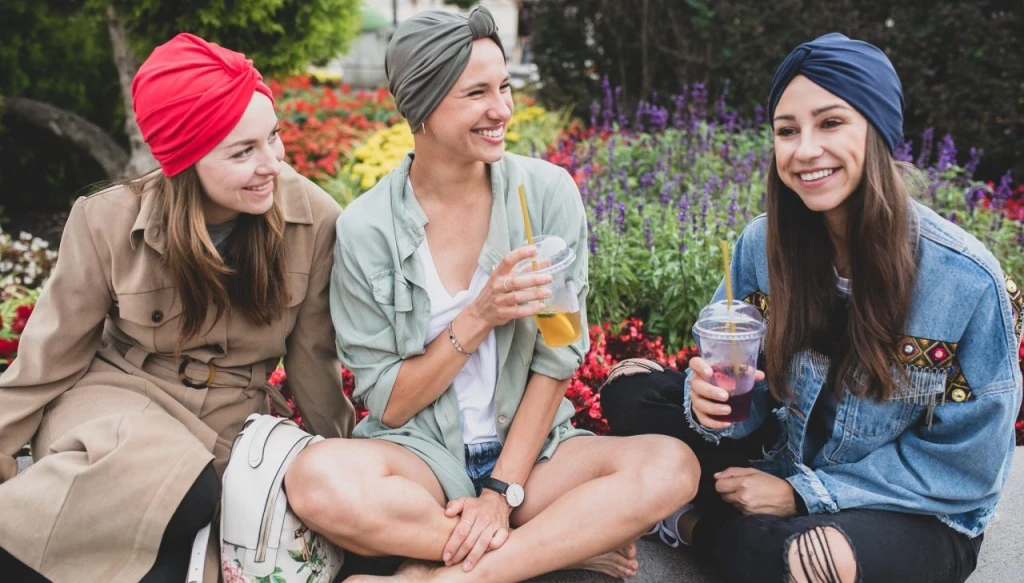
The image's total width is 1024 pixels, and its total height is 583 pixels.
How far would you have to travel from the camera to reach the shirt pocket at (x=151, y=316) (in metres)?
2.60

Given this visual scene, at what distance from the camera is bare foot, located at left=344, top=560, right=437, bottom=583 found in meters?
2.43

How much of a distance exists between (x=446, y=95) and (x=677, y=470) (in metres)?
1.19

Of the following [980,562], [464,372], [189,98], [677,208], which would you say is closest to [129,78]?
[677,208]

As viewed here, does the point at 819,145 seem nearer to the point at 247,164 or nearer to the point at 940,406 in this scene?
the point at 940,406

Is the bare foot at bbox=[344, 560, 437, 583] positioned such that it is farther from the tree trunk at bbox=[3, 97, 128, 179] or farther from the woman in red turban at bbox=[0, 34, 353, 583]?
the tree trunk at bbox=[3, 97, 128, 179]

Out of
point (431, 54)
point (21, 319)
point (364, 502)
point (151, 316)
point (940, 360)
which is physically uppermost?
point (431, 54)

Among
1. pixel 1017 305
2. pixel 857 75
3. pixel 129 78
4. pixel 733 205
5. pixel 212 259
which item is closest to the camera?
pixel 857 75

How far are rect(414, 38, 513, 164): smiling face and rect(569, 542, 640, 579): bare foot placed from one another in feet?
3.80

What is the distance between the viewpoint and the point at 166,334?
8.76ft

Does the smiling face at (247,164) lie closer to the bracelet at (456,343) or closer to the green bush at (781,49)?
the bracelet at (456,343)

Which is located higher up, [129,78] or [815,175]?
[815,175]

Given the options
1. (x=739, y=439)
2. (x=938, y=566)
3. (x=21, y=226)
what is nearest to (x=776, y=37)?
(x=739, y=439)

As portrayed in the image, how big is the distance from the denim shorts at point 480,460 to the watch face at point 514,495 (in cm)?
15

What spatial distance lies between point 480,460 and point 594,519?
43cm
